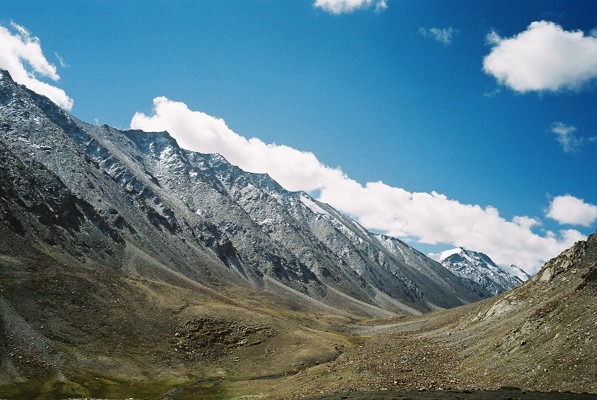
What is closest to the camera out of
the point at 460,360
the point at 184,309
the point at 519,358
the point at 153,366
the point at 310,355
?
the point at 519,358

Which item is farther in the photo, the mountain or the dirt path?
the mountain

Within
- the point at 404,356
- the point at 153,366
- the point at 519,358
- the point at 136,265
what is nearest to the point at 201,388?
the point at 153,366

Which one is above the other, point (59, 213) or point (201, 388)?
point (59, 213)

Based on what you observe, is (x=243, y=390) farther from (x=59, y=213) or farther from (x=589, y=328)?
(x=59, y=213)

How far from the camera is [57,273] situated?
111m

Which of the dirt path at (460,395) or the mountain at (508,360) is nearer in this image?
the dirt path at (460,395)

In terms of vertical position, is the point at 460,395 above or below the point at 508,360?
below

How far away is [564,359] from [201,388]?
58491mm

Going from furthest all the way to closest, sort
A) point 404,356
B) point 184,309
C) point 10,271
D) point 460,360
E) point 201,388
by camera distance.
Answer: point 184,309 → point 10,271 → point 201,388 → point 404,356 → point 460,360

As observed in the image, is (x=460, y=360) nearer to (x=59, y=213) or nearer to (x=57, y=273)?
(x=57, y=273)

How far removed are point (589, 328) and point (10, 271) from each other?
122747 mm

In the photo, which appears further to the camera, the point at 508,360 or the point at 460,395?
the point at 508,360

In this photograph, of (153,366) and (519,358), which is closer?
(519,358)

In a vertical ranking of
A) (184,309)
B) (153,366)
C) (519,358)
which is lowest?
(153,366)
